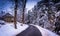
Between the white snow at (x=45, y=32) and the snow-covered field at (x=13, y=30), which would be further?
the white snow at (x=45, y=32)

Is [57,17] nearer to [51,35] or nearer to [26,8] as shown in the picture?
[51,35]

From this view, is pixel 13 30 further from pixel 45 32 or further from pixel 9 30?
pixel 45 32

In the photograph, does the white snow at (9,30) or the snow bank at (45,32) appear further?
the snow bank at (45,32)

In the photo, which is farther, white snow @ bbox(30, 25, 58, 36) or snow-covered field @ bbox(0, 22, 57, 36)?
white snow @ bbox(30, 25, 58, 36)

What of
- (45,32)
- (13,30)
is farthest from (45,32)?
(13,30)

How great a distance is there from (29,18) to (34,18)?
116 millimetres

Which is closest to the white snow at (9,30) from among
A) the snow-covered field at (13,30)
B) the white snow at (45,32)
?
the snow-covered field at (13,30)

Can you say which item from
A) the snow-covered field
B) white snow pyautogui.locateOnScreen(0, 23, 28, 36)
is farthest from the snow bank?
white snow pyautogui.locateOnScreen(0, 23, 28, 36)

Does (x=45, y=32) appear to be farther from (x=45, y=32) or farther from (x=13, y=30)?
(x=13, y=30)

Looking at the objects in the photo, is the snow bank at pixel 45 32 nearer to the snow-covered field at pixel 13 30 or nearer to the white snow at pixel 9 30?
the snow-covered field at pixel 13 30

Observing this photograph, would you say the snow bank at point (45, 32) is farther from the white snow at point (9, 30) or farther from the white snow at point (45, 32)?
the white snow at point (9, 30)

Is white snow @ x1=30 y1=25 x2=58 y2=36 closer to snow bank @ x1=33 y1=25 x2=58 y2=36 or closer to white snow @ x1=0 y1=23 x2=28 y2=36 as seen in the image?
snow bank @ x1=33 y1=25 x2=58 y2=36

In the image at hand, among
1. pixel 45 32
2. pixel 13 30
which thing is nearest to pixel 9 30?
pixel 13 30

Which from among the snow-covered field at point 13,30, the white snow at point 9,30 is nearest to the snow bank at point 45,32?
the snow-covered field at point 13,30
